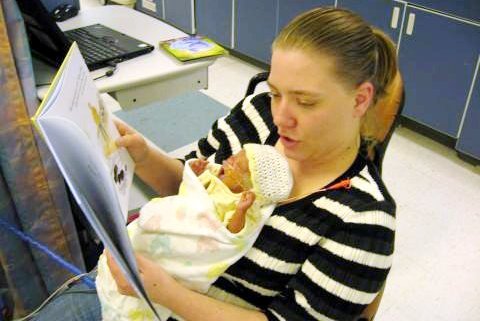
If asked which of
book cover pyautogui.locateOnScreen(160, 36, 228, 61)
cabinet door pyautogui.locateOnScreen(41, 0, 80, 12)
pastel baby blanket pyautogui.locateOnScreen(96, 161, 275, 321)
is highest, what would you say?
cabinet door pyautogui.locateOnScreen(41, 0, 80, 12)

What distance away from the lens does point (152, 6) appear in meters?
4.30

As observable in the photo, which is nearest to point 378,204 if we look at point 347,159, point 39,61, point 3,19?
point 347,159

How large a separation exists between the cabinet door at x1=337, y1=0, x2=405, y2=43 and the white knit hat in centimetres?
190

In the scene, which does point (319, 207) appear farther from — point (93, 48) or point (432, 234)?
point (432, 234)

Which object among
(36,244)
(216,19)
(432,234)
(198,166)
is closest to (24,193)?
(36,244)

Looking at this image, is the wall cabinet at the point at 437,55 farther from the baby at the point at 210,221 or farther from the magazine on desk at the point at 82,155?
the magazine on desk at the point at 82,155

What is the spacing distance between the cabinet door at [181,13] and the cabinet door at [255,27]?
0.51 metres

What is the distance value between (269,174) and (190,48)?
0.75 meters

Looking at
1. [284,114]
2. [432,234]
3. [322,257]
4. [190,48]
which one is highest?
[284,114]

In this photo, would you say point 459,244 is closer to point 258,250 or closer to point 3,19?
point 258,250

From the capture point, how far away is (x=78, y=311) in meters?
1.13

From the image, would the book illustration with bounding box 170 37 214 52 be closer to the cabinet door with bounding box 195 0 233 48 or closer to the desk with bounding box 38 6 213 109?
the desk with bounding box 38 6 213 109

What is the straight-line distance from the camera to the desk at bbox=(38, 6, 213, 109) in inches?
54.6

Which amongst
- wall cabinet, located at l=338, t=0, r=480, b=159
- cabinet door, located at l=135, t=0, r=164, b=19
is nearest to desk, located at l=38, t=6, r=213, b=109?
wall cabinet, located at l=338, t=0, r=480, b=159
